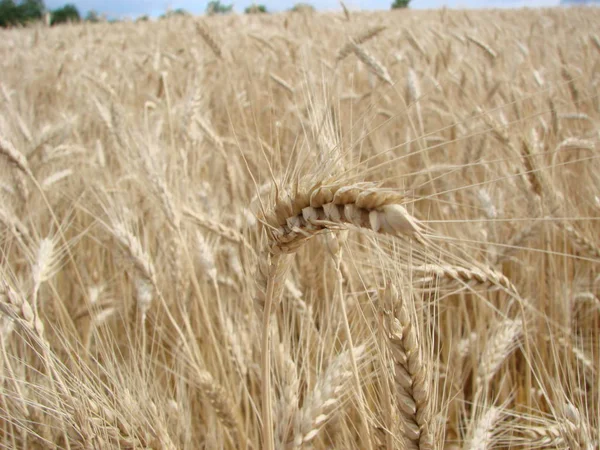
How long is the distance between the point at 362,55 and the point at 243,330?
48.2 inches

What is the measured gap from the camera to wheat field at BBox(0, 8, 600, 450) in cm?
69

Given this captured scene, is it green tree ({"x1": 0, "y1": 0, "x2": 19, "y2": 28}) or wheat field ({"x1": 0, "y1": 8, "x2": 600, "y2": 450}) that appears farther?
green tree ({"x1": 0, "y1": 0, "x2": 19, "y2": 28})

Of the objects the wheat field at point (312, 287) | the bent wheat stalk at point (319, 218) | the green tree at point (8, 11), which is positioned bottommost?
the wheat field at point (312, 287)

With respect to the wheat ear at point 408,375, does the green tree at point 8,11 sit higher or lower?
higher

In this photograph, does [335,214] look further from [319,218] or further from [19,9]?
[19,9]

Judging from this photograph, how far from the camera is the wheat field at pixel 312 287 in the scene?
0.69m

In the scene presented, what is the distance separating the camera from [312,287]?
1360mm

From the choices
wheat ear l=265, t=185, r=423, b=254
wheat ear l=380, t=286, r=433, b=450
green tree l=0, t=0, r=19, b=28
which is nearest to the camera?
wheat ear l=265, t=185, r=423, b=254

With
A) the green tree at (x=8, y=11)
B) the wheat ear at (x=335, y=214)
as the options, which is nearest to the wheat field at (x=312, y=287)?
the wheat ear at (x=335, y=214)

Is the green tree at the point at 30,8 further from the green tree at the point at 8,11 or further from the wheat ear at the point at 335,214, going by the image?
the wheat ear at the point at 335,214

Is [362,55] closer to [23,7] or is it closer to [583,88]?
[583,88]

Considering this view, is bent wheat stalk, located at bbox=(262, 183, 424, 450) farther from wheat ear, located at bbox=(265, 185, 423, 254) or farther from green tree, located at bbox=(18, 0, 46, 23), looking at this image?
green tree, located at bbox=(18, 0, 46, 23)

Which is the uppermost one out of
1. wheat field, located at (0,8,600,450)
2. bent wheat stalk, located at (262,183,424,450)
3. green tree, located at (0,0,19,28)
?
green tree, located at (0,0,19,28)

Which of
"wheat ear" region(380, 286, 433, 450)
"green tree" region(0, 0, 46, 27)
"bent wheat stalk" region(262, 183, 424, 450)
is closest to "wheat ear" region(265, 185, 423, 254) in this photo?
"bent wheat stalk" region(262, 183, 424, 450)
